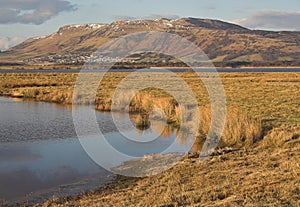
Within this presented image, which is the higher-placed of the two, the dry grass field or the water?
the dry grass field

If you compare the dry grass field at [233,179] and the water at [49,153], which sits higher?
the dry grass field at [233,179]

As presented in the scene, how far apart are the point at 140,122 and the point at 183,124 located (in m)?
3.30

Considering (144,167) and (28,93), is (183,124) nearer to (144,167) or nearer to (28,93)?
(144,167)

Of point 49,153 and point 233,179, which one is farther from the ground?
point 233,179

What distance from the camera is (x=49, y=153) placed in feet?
60.7

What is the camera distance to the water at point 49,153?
1365 centimetres

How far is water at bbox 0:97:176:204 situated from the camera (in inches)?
537

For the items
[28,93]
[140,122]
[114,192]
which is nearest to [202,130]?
[140,122]

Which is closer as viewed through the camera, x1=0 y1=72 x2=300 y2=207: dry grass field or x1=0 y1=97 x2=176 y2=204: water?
x1=0 y1=72 x2=300 y2=207: dry grass field

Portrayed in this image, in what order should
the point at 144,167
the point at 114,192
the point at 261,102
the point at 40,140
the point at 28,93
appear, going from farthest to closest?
the point at 28,93 < the point at 261,102 < the point at 40,140 < the point at 144,167 < the point at 114,192

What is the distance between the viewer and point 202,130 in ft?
72.7

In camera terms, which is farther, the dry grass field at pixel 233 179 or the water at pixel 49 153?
the water at pixel 49 153

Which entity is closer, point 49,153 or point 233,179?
point 233,179

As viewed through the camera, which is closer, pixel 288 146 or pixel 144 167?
pixel 144 167
